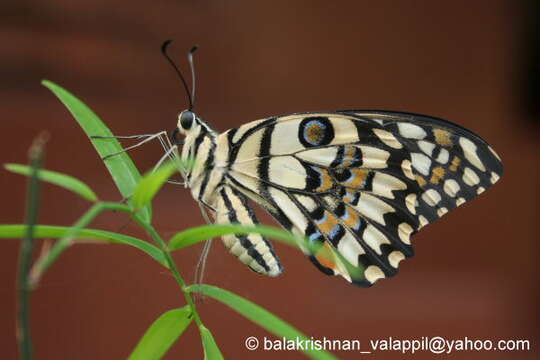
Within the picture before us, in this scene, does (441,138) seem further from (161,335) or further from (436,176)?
(161,335)

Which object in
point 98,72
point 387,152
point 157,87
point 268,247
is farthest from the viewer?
point 157,87

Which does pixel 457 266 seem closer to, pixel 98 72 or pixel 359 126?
pixel 98 72

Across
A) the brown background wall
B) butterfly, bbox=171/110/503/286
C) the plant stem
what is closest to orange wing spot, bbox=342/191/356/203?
butterfly, bbox=171/110/503/286

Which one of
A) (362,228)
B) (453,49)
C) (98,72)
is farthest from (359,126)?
(453,49)

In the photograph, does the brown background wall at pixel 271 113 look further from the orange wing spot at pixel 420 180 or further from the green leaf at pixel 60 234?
the green leaf at pixel 60 234

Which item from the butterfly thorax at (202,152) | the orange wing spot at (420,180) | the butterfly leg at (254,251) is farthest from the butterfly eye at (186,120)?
the orange wing spot at (420,180)

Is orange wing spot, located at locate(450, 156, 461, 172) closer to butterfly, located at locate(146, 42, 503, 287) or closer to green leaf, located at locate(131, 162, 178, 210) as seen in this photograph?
butterfly, located at locate(146, 42, 503, 287)

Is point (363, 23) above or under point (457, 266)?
above
